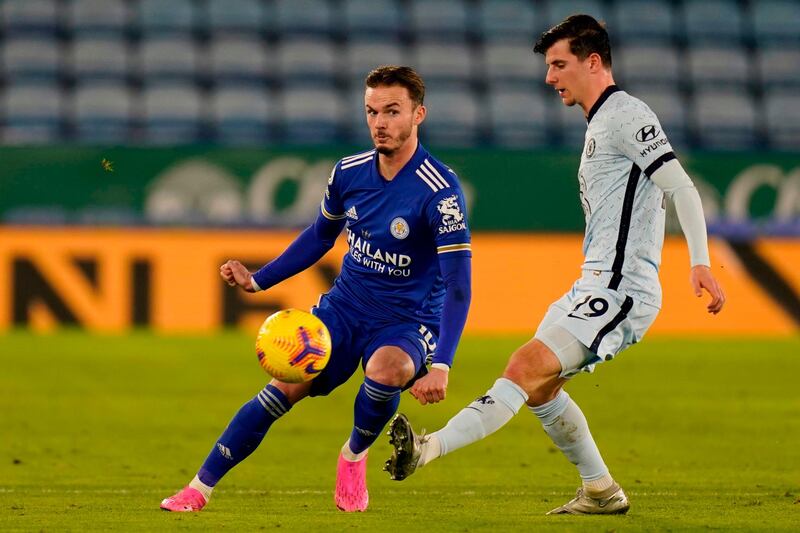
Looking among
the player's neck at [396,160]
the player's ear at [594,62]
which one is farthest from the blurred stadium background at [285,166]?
the player's ear at [594,62]

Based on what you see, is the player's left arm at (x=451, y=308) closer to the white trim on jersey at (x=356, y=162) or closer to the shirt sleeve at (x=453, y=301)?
the shirt sleeve at (x=453, y=301)

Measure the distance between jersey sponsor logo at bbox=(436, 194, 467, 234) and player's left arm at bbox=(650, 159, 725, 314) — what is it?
78 cm

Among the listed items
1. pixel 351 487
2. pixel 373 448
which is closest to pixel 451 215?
pixel 351 487

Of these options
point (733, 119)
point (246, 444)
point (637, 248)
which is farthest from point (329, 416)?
point (733, 119)

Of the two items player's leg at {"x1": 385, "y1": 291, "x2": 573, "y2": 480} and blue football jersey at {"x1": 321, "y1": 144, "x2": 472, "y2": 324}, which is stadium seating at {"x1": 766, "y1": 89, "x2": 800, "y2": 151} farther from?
player's leg at {"x1": 385, "y1": 291, "x2": 573, "y2": 480}

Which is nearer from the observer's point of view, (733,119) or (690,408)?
(690,408)

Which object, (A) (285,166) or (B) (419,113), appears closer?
(B) (419,113)

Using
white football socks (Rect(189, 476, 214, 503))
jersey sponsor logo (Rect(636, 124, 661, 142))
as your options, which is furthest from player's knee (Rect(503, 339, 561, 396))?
white football socks (Rect(189, 476, 214, 503))

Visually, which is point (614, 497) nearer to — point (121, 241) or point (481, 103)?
point (121, 241)

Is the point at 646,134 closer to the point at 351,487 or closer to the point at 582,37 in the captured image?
the point at 582,37

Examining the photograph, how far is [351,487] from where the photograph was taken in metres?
6.05

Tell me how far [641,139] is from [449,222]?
819mm

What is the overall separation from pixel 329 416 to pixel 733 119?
33.3 ft

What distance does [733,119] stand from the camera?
727 inches
